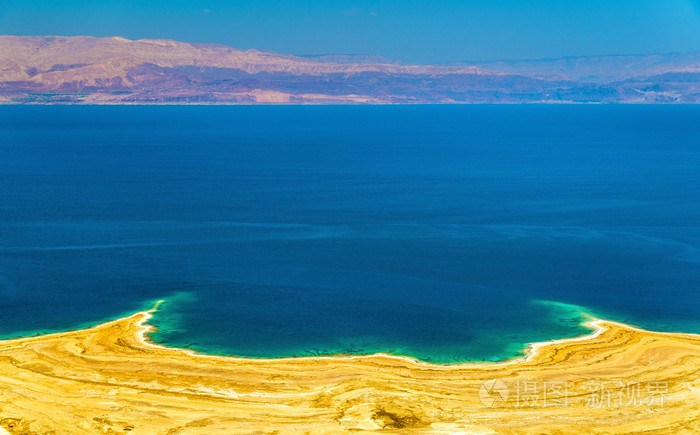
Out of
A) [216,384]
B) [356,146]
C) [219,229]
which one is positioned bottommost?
[216,384]

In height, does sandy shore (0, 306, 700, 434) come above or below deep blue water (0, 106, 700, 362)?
below

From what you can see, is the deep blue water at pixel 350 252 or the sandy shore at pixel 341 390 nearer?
the sandy shore at pixel 341 390

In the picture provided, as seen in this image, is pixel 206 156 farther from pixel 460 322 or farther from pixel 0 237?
pixel 460 322

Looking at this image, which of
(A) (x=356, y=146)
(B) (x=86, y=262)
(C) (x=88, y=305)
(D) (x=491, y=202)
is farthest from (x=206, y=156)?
(C) (x=88, y=305)

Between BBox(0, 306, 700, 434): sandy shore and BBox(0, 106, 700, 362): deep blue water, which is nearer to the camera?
BBox(0, 306, 700, 434): sandy shore
